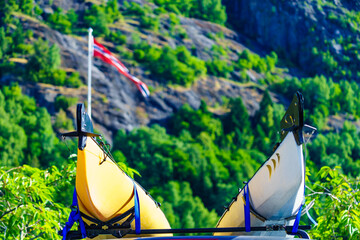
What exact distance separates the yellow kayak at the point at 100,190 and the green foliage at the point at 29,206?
8.05ft

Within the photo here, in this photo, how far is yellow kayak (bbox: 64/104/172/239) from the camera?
3861mm

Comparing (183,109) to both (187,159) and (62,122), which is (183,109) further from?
(62,122)

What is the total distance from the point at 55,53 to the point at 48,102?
7.90 m

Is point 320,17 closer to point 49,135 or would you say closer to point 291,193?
point 49,135

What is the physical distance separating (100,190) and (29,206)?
2681 mm

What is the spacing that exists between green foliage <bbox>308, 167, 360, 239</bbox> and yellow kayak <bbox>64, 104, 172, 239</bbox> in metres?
3.06

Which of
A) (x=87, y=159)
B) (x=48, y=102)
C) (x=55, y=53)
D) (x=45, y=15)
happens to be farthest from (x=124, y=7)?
(x=87, y=159)

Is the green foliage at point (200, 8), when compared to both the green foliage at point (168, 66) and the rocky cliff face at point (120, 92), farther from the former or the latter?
the green foliage at point (168, 66)

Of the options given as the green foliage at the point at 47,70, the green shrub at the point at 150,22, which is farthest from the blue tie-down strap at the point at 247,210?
the green shrub at the point at 150,22

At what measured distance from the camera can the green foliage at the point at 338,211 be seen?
6750 millimetres

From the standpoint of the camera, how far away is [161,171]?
244 feet

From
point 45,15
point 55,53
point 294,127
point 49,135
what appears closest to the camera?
point 294,127

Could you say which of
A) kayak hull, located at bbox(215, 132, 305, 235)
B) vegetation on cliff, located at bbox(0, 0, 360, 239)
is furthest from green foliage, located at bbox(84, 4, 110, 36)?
kayak hull, located at bbox(215, 132, 305, 235)

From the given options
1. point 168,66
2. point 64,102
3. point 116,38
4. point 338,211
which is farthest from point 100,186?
point 116,38
